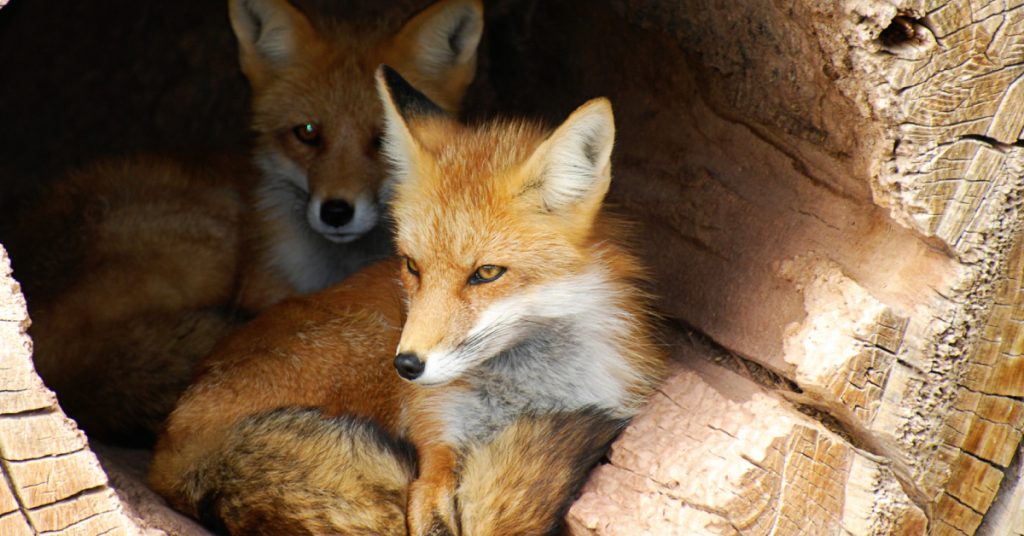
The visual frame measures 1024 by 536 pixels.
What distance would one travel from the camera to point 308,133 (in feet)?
11.5

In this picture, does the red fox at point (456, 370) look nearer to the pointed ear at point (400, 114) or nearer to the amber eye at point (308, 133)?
the pointed ear at point (400, 114)

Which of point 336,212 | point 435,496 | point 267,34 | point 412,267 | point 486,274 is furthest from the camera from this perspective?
point 267,34

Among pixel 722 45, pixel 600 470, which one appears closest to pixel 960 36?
pixel 722 45

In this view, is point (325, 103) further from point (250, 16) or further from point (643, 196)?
→ point (643, 196)

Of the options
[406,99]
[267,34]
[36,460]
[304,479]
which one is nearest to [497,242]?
[406,99]

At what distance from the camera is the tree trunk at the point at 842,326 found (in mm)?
1906

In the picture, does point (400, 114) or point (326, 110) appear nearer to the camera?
point (400, 114)

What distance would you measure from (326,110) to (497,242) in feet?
4.68

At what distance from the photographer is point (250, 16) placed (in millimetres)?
3514

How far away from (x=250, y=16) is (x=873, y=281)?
2.55m

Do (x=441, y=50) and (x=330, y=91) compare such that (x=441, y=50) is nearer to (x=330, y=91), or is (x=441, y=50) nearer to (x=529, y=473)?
(x=330, y=91)

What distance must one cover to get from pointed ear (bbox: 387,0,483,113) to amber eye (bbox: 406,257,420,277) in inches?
50.1

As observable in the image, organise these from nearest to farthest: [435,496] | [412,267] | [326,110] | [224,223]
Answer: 1. [435,496]
2. [412,267]
3. [326,110]
4. [224,223]

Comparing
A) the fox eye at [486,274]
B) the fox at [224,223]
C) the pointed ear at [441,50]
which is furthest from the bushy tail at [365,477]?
the pointed ear at [441,50]
